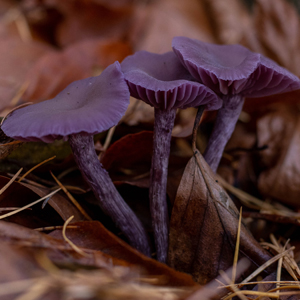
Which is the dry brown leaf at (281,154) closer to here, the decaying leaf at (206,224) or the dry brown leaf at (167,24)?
the decaying leaf at (206,224)

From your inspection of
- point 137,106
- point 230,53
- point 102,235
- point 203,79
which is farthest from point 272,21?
point 102,235

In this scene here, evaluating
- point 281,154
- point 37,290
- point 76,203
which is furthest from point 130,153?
point 281,154

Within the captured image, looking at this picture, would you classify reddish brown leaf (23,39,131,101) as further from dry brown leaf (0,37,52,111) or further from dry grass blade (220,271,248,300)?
dry grass blade (220,271,248,300)

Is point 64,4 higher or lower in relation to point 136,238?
higher

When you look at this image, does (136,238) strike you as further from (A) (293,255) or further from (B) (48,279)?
(A) (293,255)

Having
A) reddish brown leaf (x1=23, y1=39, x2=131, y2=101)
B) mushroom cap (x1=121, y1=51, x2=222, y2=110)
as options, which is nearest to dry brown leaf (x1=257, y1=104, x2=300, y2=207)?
mushroom cap (x1=121, y1=51, x2=222, y2=110)

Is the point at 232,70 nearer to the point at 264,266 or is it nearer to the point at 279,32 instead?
the point at 264,266
